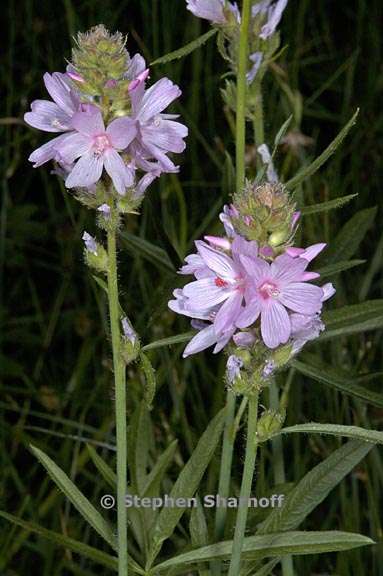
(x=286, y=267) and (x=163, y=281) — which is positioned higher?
(x=163, y=281)

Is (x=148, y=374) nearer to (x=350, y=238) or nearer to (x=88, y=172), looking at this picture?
(x=88, y=172)

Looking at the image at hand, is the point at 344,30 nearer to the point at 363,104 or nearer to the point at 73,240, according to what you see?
the point at 363,104

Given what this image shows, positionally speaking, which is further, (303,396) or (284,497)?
(303,396)

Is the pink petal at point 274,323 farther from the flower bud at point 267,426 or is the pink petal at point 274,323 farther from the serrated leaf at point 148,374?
the serrated leaf at point 148,374

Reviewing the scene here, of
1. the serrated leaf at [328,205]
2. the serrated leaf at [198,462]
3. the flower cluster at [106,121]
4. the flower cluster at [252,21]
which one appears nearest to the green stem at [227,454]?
the serrated leaf at [198,462]

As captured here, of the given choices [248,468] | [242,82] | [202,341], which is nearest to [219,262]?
[202,341]

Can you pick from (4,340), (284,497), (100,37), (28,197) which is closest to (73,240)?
(4,340)
